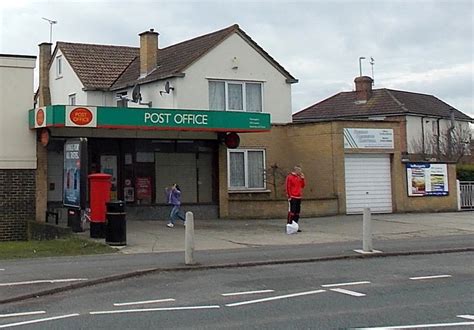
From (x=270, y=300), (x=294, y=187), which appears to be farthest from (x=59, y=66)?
(x=270, y=300)

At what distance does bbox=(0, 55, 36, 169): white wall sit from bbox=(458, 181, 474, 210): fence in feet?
57.7

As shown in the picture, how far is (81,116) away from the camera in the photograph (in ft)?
68.6

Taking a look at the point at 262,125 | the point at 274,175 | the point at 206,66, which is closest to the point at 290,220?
the point at 262,125

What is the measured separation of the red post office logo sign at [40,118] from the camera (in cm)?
2138

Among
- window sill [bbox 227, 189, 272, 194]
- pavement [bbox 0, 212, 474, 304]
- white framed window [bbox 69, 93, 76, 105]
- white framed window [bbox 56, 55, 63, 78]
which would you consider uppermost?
white framed window [bbox 56, 55, 63, 78]

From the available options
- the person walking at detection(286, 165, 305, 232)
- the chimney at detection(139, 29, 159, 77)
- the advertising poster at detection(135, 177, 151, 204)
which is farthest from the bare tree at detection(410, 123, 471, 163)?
the person walking at detection(286, 165, 305, 232)

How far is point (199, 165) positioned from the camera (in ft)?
84.6

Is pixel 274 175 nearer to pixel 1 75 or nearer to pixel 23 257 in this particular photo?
pixel 1 75

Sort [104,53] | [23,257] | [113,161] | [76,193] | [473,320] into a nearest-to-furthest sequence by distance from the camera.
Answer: [473,320]
[23,257]
[76,193]
[113,161]
[104,53]

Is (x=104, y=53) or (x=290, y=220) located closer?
(x=290, y=220)

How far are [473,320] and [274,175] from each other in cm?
2172

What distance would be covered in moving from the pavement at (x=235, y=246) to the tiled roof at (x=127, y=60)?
8.84 metres

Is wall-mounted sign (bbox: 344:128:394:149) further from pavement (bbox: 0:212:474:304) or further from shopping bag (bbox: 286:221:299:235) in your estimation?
shopping bag (bbox: 286:221:299:235)

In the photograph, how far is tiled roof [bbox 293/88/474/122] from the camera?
45906 mm
